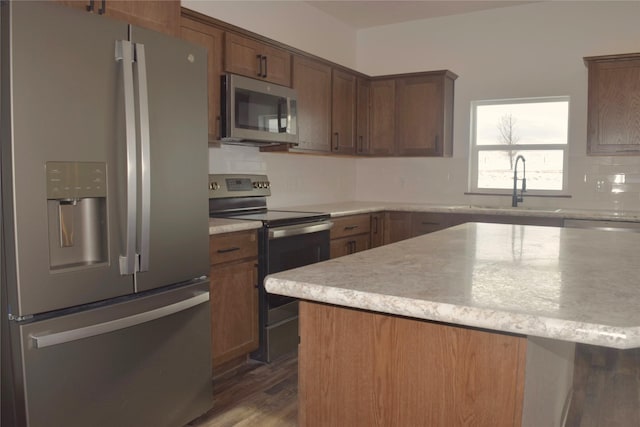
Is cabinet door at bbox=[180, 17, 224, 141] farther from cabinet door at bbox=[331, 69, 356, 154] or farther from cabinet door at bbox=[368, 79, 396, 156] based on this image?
cabinet door at bbox=[368, 79, 396, 156]

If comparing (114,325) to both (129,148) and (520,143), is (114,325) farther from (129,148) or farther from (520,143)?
(520,143)

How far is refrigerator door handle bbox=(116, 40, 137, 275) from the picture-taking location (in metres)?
1.94

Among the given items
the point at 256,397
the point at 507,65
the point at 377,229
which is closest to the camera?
the point at 256,397

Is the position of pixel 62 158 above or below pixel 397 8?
below

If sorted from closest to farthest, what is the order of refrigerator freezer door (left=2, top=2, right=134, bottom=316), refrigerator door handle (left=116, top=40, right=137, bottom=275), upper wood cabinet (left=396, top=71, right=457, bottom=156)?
1. refrigerator freezer door (left=2, top=2, right=134, bottom=316)
2. refrigerator door handle (left=116, top=40, right=137, bottom=275)
3. upper wood cabinet (left=396, top=71, right=457, bottom=156)

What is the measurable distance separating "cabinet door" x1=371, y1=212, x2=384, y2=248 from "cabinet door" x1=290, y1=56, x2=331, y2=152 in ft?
2.33

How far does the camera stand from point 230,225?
278cm

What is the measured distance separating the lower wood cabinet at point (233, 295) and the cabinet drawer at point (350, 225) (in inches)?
38.2

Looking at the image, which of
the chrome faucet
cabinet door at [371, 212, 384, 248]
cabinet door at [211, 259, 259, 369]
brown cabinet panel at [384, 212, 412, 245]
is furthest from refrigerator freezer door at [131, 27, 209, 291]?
the chrome faucet

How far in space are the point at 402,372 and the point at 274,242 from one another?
1.95 meters

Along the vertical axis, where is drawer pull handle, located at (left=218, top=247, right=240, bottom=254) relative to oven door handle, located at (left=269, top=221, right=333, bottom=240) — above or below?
below

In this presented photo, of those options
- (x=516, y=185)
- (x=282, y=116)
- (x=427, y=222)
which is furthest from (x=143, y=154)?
(x=516, y=185)

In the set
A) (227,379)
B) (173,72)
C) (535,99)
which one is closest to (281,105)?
(173,72)

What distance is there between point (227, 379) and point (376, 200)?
9.25 feet
